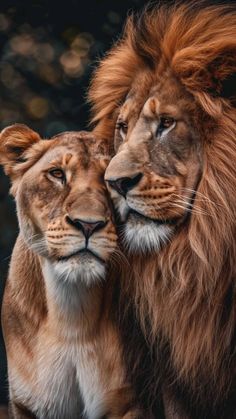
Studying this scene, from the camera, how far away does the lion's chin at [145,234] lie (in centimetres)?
363

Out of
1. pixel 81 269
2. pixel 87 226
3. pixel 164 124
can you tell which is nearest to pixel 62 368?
pixel 81 269

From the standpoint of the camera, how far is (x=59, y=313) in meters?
3.94

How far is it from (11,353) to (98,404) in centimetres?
36

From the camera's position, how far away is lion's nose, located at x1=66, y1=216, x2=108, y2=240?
11.9 feet

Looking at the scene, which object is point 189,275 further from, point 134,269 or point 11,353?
point 11,353

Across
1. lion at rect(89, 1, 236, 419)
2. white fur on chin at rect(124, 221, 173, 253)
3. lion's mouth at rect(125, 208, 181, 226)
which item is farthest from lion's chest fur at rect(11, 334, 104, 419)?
lion's mouth at rect(125, 208, 181, 226)

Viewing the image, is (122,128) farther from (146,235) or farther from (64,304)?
(64,304)

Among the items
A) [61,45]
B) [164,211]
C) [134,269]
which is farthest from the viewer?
[61,45]

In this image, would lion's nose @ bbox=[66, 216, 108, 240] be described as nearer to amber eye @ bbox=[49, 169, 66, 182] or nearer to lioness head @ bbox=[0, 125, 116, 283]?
lioness head @ bbox=[0, 125, 116, 283]

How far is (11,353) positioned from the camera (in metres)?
4.05

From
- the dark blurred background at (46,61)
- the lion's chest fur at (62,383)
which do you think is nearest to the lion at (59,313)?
the lion's chest fur at (62,383)

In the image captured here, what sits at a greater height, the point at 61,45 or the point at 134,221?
the point at 61,45

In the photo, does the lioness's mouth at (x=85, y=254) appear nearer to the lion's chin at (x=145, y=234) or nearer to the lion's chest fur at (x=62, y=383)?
the lion's chin at (x=145, y=234)

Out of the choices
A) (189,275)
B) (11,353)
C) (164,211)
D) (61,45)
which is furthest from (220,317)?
(61,45)
